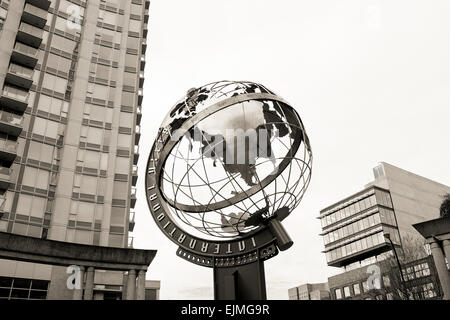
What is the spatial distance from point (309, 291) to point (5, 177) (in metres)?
71.5

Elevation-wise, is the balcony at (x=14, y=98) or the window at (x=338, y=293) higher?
the balcony at (x=14, y=98)

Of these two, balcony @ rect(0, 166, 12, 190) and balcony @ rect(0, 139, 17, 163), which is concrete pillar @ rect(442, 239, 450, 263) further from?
balcony @ rect(0, 139, 17, 163)

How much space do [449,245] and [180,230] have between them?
12940mm

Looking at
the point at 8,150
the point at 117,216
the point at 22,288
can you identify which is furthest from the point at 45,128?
the point at 22,288

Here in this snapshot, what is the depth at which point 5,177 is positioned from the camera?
30.2m

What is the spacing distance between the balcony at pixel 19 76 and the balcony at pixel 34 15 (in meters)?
4.80

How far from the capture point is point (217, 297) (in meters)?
6.32

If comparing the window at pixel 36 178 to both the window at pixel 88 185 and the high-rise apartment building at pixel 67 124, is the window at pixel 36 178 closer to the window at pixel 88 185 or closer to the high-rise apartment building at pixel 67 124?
the high-rise apartment building at pixel 67 124

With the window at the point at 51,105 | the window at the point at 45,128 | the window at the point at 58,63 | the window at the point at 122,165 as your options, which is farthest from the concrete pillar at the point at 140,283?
the window at the point at 58,63

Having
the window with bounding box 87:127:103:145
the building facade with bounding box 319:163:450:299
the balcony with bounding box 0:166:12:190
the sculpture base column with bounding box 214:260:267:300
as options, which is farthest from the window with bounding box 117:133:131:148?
the building facade with bounding box 319:163:450:299

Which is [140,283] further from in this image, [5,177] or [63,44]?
[63,44]

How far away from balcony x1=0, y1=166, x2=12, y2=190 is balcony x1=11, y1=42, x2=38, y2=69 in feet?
32.1

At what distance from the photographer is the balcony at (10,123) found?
31312 millimetres
